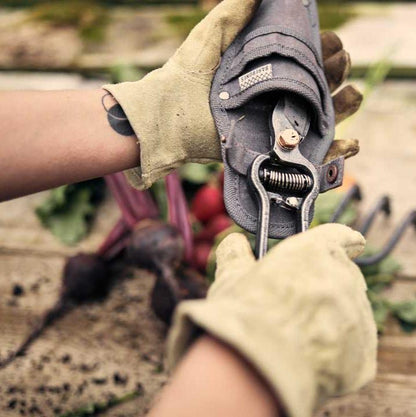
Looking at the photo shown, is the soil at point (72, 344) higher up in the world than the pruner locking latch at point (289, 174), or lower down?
lower down

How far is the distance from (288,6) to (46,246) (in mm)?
1403

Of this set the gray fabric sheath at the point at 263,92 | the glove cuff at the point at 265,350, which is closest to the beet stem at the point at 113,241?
the gray fabric sheath at the point at 263,92

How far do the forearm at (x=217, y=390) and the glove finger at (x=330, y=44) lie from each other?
1.11 meters

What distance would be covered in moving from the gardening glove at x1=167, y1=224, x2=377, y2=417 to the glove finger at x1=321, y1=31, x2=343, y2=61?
82cm

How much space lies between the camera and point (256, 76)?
1.33 metres

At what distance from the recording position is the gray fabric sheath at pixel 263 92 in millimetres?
1287

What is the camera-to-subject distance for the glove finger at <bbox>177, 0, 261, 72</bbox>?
54.3 inches

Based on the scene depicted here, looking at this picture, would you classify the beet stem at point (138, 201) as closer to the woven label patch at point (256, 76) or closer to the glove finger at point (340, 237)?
the woven label patch at point (256, 76)

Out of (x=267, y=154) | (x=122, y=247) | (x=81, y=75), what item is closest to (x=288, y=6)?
(x=267, y=154)

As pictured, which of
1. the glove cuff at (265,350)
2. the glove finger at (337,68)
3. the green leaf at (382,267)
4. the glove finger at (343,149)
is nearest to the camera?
the glove cuff at (265,350)

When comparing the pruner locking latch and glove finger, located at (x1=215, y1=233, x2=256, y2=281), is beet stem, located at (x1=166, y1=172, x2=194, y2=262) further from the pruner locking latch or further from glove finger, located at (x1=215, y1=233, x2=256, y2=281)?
glove finger, located at (x1=215, y1=233, x2=256, y2=281)

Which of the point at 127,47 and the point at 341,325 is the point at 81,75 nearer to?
the point at 127,47

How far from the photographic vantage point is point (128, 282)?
2010 mm

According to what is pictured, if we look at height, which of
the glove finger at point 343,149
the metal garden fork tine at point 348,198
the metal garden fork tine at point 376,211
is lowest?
the metal garden fork tine at point 376,211
